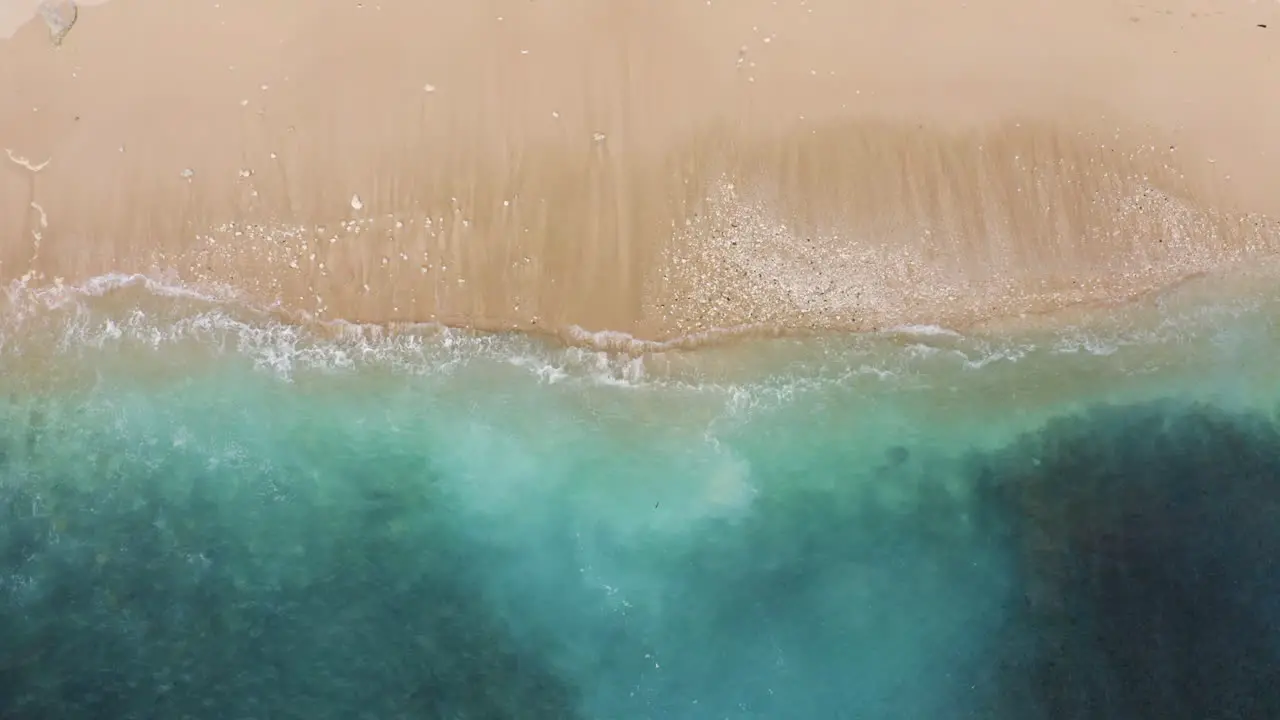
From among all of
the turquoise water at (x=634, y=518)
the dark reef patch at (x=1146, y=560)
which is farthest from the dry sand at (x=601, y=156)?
the dark reef patch at (x=1146, y=560)

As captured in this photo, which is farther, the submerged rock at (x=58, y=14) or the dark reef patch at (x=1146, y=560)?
the submerged rock at (x=58, y=14)

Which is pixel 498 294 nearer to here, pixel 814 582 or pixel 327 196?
pixel 327 196

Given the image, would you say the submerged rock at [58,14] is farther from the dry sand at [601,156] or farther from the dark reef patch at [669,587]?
the dark reef patch at [669,587]

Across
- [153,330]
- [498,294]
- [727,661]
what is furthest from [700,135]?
[153,330]

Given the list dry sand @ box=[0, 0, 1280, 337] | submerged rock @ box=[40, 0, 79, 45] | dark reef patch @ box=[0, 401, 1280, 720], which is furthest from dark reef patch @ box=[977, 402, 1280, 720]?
submerged rock @ box=[40, 0, 79, 45]

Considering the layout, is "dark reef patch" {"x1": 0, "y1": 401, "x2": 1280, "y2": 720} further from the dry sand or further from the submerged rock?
the submerged rock

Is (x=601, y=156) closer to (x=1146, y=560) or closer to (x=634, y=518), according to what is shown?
(x=634, y=518)

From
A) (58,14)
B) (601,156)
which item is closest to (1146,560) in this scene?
(601,156)
